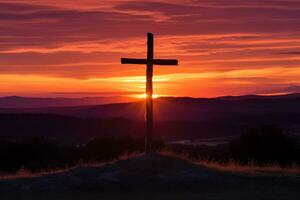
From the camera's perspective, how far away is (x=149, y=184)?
25.3 metres

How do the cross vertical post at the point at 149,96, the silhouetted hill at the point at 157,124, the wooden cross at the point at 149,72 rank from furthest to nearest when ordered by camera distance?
the silhouetted hill at the point at 157,124 → the wooden cross at the point at 149,72 → the cross vertical post at the point at 149,96

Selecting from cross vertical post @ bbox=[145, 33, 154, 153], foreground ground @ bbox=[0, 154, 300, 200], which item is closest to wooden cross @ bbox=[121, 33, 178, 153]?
cross vertical post @ bbox=[145, 33, 154, 153]

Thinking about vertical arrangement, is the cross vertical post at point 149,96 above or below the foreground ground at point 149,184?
above

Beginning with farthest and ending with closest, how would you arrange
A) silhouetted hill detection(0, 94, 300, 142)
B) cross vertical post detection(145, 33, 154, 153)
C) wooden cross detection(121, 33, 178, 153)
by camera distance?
silhouetted hill detection(0, 94, 300, 142), wooden cross detection(121, 33, 178, 153), cross vertical post detection(145, 33, 154, 153)

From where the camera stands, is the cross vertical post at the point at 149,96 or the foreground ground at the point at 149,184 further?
the cross vertical post at the point at 149,96

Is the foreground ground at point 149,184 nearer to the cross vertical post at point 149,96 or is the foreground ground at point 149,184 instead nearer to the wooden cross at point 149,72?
the cross vertical post at point 149,96

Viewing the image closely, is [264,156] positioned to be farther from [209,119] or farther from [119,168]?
[209,119]

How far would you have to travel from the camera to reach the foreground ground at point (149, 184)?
78.5 feet

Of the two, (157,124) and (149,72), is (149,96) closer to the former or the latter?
(149,72)

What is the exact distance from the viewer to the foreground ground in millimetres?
23922

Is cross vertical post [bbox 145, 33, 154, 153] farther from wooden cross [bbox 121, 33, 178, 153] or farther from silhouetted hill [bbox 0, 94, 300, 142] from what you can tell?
silhouetted hill [bbox 0, 94, 300, 142]

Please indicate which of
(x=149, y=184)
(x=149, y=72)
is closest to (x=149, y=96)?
(x=149, y=72)

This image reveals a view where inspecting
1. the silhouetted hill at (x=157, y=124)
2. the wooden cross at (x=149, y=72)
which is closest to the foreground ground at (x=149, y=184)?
the wooden cross at (x=149, y=72)

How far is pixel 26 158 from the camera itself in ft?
180
